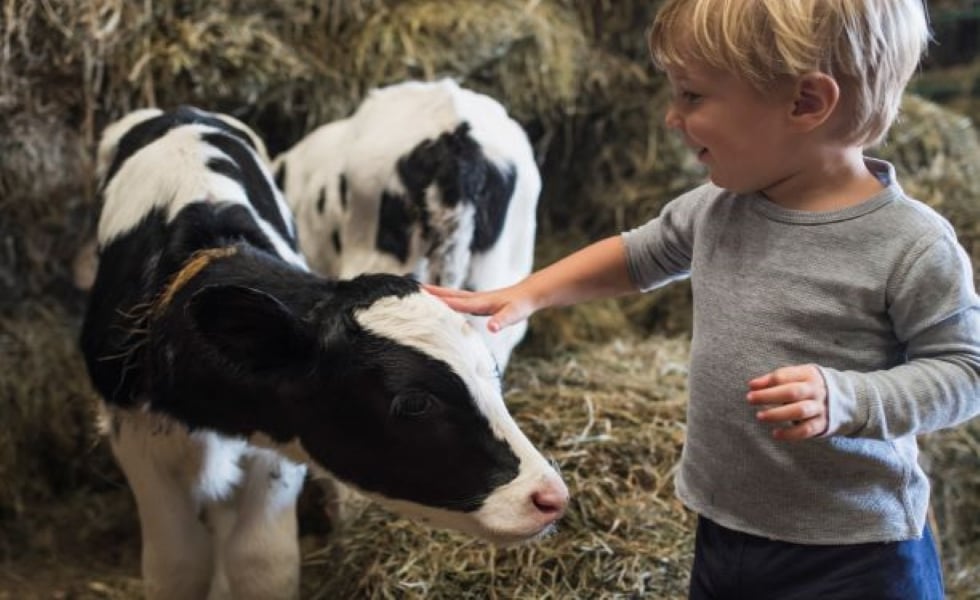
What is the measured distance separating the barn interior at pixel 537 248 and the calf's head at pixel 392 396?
2.62 ft

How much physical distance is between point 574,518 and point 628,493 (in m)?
0.20

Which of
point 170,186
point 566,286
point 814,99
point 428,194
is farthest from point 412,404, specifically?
point 428,194

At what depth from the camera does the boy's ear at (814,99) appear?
1785 millimetres

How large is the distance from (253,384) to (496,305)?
1.81 feet

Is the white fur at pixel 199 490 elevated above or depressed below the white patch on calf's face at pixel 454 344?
below

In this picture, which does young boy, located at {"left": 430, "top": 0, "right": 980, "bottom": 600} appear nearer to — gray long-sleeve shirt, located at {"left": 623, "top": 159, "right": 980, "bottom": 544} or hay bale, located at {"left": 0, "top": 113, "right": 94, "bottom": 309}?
gray long-sleeve shirt, located at {"left": 623, "top": 159, "right": 980, "bottom": 544}

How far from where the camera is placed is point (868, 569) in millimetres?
1936

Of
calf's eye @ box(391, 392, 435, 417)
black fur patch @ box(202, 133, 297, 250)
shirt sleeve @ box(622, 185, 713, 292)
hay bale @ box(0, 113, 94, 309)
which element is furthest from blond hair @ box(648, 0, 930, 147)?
hay bale @ box(0, 113, 94, 309)

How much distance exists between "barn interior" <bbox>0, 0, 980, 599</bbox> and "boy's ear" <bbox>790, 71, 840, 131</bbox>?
1.45 meters

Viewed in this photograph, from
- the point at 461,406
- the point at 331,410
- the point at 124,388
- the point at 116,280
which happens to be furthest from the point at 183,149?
the point at 461,406

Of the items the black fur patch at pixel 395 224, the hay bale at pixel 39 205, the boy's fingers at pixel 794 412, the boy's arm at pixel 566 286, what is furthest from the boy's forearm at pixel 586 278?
the hay bale at pixel 39 205

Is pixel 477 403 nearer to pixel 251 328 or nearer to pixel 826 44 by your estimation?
pixel 251 328

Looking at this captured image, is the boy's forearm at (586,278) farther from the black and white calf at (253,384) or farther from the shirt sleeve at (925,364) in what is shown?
the shirt sleeve at (925,364)

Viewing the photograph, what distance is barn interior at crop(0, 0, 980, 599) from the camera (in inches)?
121
